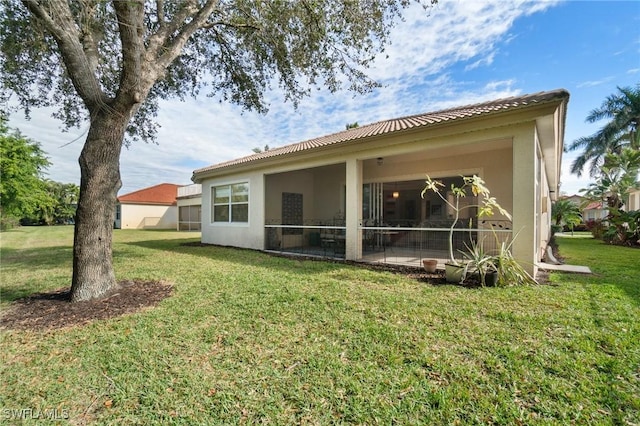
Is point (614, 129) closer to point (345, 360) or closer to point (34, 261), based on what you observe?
point (345, 360)

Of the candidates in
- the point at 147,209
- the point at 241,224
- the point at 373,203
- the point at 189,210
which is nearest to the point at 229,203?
the point at 241,224

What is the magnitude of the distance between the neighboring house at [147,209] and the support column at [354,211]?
97.9 ft

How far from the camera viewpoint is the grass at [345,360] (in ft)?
7.68

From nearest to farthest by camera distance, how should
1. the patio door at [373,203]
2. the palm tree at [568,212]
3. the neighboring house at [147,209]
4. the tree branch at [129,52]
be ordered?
the tree branch at [129,52] → the patio door at [373,203] → the palm tree at [568,212] → the neighboring house at [147,209]

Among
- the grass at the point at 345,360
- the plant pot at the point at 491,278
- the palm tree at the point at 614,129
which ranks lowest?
the grass at the point at 345,360

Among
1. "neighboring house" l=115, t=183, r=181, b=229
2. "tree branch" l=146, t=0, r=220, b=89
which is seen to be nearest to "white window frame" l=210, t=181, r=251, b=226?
"tree branch" l=146, t=0, r=220, b=89

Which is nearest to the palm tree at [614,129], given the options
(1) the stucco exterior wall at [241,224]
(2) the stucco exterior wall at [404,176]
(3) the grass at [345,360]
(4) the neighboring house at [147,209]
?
(2) the stucco exterior wall at [404,176]

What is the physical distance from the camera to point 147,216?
3216cm

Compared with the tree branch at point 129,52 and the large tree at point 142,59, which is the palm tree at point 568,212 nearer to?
the large tree at point 142,59

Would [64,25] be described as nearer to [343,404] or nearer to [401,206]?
[343,404]

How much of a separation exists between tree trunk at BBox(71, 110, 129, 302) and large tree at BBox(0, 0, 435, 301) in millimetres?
17

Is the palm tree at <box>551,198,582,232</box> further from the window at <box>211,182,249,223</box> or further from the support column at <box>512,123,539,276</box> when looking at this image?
the window at <box>211,182,249,223</box>

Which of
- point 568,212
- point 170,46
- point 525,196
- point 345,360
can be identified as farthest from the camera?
point 568,212

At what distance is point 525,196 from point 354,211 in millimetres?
4223
